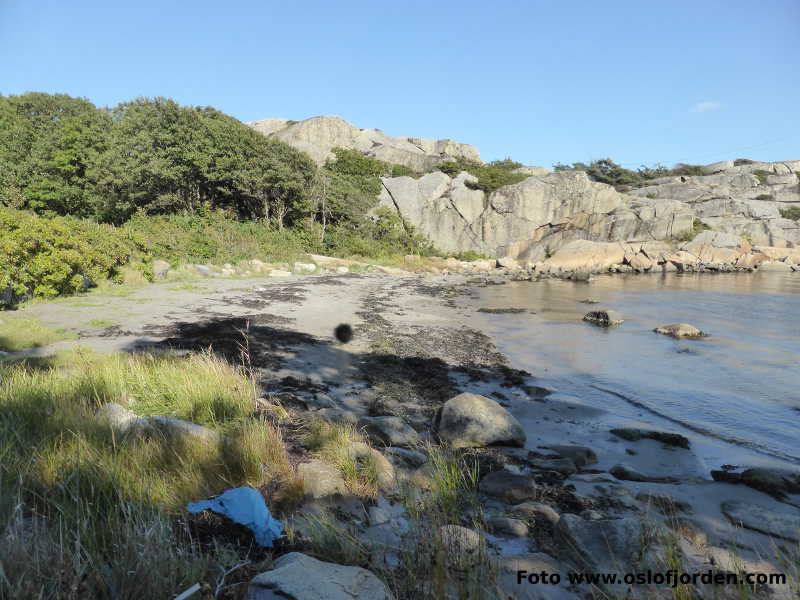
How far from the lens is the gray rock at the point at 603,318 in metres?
15.6

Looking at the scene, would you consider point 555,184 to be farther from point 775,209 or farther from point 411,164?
point 775,209

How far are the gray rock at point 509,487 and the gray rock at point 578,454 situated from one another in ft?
3.74

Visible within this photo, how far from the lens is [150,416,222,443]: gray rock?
3805 mm

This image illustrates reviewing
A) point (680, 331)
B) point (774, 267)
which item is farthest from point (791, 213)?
point (680, 331)

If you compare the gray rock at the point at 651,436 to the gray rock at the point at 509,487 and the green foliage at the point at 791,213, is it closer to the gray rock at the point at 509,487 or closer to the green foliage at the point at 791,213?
the gray rock at the point at 509,487

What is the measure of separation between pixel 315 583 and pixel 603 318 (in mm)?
15782

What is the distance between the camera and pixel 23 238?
10844 mm

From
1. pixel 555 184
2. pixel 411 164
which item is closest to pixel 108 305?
pixel 555 184

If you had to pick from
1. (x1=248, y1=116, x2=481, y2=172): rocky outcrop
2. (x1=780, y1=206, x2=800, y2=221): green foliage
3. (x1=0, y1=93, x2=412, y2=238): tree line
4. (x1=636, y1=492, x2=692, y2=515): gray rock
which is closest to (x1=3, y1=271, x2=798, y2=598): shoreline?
(x1=636, y1=492, x2=692, y2=515): gray rock

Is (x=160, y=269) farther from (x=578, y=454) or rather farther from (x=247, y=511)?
(x=247, y=511)

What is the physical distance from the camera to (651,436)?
20.0 feet

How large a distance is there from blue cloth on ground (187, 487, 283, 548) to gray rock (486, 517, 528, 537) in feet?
5.26

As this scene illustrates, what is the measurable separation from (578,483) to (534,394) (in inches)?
137

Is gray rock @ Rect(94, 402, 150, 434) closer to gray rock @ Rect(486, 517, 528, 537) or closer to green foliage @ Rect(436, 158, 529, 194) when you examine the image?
gray rock @ Rect(486, 517, 528, 537)
